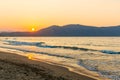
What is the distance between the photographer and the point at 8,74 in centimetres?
1516

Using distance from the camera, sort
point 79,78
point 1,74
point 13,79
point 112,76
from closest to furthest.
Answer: point 13,79 → point 1,74 → point 79,78 → point 112,76

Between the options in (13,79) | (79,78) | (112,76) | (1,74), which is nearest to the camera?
(13,79)

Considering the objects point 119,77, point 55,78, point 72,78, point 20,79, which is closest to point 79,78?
point 72,78

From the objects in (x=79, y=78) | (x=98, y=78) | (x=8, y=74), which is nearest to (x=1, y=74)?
(x=8, y=74)

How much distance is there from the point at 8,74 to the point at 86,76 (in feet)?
16.4

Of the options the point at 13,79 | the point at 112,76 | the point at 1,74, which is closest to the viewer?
the point at 13,79

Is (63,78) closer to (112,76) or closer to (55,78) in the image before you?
(55,78)

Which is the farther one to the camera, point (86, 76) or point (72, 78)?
point (86, 76)

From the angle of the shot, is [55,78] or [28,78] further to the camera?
[55,78]

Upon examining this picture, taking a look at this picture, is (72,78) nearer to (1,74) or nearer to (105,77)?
(105,77)

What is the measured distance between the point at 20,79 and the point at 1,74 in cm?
177

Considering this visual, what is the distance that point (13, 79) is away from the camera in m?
13.7

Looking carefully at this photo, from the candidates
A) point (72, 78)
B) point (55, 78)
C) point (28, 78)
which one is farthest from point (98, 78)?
point (28, 78)

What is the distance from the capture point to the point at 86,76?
16.8 metres
